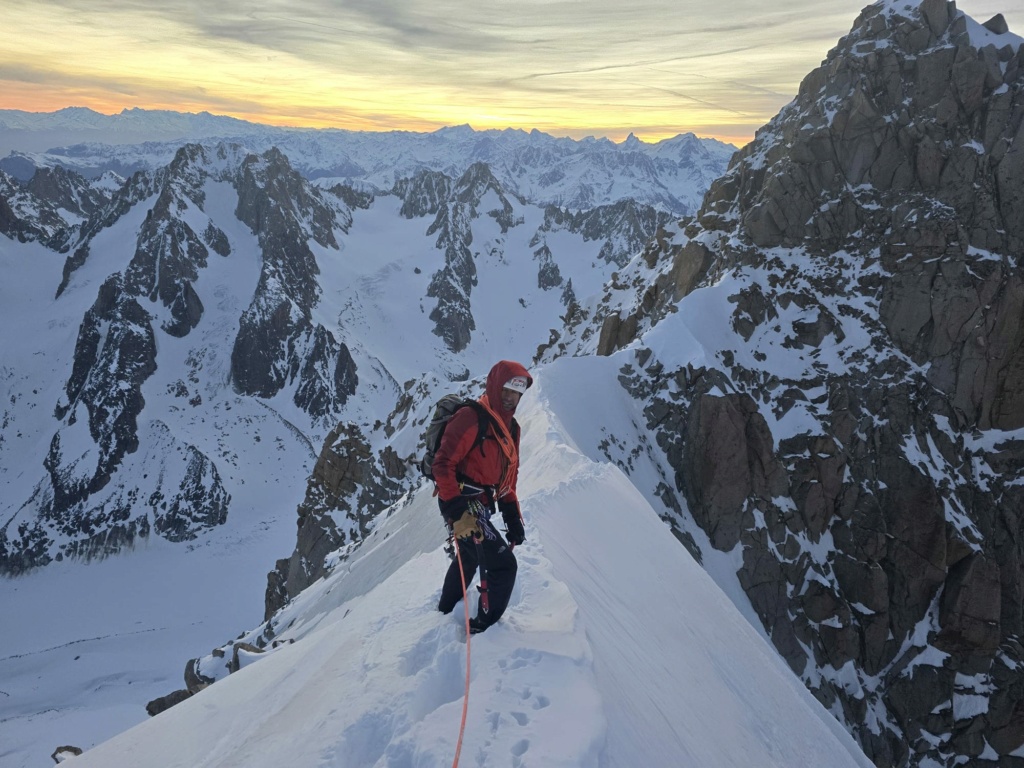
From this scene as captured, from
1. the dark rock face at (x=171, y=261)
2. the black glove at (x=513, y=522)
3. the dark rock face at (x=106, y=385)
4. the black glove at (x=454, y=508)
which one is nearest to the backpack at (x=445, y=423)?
the black glove at (x=454, y=508)

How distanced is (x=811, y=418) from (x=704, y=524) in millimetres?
9489

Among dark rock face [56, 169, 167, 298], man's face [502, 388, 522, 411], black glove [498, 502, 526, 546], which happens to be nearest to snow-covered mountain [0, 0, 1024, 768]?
black glove [498, 502, 526, 546]

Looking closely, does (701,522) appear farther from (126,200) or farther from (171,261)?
(126,200)

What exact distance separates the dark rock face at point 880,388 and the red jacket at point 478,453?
1135 inches

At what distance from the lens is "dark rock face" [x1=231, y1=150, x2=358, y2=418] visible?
135m

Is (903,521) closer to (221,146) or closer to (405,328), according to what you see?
(405,328)

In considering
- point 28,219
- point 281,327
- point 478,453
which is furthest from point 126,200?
point 478,453

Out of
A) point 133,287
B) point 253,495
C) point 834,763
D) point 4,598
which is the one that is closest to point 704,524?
point 834,763

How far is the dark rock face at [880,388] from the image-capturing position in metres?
33.7

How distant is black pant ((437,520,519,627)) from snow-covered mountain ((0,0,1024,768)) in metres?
0.34

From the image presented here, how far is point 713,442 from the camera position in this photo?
34656mm

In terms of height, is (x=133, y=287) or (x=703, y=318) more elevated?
(x=703, y=318)

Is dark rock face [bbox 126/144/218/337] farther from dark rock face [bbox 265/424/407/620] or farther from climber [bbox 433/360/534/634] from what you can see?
climber [bbox 433/360/534/634]

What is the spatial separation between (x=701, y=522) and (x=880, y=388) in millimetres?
14589
